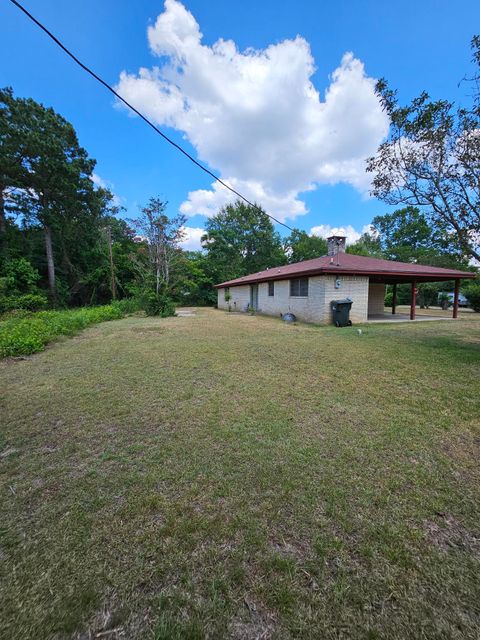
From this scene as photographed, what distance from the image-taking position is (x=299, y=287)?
39.1ft

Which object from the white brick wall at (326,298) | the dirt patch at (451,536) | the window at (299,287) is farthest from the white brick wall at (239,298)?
the dirt patch at (451,536)

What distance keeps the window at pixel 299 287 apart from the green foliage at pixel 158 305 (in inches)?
275

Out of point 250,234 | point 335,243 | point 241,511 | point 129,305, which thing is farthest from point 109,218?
point 241,511

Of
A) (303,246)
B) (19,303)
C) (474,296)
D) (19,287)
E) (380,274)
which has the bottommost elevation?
(19,303)

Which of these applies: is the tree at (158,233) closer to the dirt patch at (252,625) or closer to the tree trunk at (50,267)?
the tree trunk at (50,267)

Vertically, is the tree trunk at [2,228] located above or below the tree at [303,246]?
below

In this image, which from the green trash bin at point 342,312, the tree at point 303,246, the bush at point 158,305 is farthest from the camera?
the tree at point 303,246

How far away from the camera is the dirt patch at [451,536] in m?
1.54

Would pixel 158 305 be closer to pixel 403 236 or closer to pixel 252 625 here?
pixel 252 625

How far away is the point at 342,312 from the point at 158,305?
10053mm

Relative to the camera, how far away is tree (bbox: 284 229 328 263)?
3459 cm

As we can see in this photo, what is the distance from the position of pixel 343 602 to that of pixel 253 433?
1.51 m

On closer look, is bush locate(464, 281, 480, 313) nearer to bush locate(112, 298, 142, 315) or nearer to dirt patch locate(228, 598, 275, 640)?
dirt patch locate(228, 598, 275, 640)

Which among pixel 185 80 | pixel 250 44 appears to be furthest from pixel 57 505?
pixel 250 44
